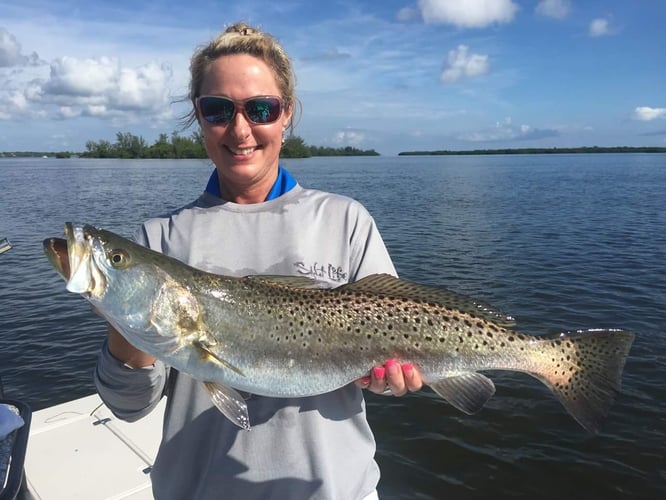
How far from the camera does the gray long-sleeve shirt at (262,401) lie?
10.2ft

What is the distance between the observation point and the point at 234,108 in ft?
11.0

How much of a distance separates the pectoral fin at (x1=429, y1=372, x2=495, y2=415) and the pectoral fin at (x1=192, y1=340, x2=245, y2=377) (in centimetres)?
127

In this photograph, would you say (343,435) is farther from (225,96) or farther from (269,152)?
(225,96)

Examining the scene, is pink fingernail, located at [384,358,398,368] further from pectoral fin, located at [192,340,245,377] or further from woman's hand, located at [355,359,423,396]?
pectoral fin, located at [192,340,245,377]

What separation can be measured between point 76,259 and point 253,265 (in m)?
1.03

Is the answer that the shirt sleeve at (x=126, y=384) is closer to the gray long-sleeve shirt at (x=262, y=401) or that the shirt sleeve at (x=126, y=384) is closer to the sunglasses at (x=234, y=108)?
the gray long-sleeve shirt at (x=262, y=401)

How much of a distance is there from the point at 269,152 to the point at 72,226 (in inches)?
48.9

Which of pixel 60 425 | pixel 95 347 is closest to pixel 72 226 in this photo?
pixel 60 425

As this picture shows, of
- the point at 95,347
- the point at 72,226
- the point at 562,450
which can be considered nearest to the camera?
the point at 72,226

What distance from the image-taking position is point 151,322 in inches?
124

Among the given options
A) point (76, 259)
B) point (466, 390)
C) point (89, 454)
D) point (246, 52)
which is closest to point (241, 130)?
point (246, 52)

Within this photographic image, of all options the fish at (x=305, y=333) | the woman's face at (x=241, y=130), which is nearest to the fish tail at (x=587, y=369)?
the fish at (x=305, y=333)

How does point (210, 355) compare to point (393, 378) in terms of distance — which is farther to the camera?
point (393, 378)

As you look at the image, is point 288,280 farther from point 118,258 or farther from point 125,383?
point 125,383
